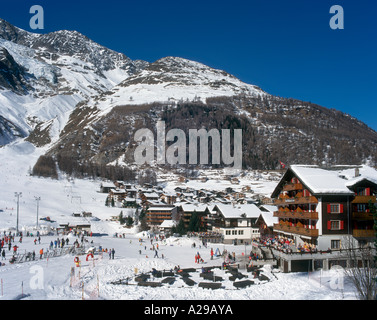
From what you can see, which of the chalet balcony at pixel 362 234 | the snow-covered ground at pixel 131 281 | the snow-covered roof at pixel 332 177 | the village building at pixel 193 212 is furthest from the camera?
the village building at pixel 193 212

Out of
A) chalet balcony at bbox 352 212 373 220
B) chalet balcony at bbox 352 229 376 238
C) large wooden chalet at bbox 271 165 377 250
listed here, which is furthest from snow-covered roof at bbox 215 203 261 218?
chalet balcony at bbox 352 229 376 238

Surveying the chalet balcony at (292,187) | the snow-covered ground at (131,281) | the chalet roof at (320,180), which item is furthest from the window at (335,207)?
the snow-covered ground at (131,281)

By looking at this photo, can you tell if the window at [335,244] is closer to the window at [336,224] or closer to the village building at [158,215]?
the window at [336,224]

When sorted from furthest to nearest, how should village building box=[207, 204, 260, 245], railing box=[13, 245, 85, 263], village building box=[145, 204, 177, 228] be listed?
village building box=[145, 204, 177, 228]
village building box=[207, 204, 260, 245]
railing box=[13, 245, 85, 263]

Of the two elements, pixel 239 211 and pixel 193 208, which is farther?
pixel 193 208

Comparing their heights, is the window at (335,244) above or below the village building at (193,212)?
above

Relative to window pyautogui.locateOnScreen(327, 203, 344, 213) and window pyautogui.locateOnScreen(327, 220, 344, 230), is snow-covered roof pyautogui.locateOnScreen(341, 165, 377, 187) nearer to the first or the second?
window pyautogui.locateOnScreen(327, 203, 344, 213)

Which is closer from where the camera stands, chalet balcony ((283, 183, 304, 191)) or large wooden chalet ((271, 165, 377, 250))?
large wooden chalet ((271, 165, 377, 250))

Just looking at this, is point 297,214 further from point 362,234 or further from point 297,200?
point 362,234

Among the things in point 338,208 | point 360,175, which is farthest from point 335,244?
point 360,175

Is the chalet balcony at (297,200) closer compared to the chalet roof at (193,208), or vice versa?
the chalet balcony at (297,200)

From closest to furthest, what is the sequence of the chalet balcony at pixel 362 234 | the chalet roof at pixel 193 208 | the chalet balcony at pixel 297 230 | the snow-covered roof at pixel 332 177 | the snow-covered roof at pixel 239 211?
the chalet balcony at pixel 362 234, the snow-covered roof at pixel 332 177, the chalet balcony at pixel 297 230, the snow-covered roof at pixel 239 211, the chalet roof at pixel 193 208

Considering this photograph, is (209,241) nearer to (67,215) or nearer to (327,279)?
(327,279)
